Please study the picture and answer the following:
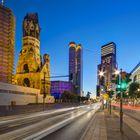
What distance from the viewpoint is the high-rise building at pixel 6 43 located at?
167 m

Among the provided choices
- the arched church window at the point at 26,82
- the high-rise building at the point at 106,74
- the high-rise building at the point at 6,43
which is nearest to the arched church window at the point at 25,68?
the arched church window at the point at 26,82

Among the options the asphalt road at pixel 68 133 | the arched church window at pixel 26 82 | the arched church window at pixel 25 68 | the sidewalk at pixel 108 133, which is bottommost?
the asphalt road at pixel 68 133

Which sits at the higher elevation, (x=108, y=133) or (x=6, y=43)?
(x=6, y=43)

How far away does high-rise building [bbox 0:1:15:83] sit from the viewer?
167 m

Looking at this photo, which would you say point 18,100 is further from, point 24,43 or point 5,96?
point 24,43

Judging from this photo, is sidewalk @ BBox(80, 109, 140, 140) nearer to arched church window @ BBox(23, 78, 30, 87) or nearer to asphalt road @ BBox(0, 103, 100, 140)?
asphalt road @ BBox(0, 103, 100, 140)

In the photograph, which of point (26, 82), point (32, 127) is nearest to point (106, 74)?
point (32, 127)

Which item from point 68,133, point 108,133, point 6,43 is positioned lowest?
point 68,133

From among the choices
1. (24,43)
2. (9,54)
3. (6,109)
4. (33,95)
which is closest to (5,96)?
(33,95)

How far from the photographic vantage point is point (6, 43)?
568ft

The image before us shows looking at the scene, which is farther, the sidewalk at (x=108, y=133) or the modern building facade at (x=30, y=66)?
the modern building facade at (x=30, y=66)

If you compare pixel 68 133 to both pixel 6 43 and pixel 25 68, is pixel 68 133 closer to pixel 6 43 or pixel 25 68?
pixel 6 43

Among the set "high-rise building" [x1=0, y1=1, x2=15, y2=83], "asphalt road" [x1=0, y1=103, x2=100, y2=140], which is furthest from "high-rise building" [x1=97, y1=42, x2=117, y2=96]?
"high-rise building" [x1=0, y1=1, x2=15, y2=83]

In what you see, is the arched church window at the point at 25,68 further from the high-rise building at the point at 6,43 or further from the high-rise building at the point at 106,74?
the high-rise building at the point at 106,74
